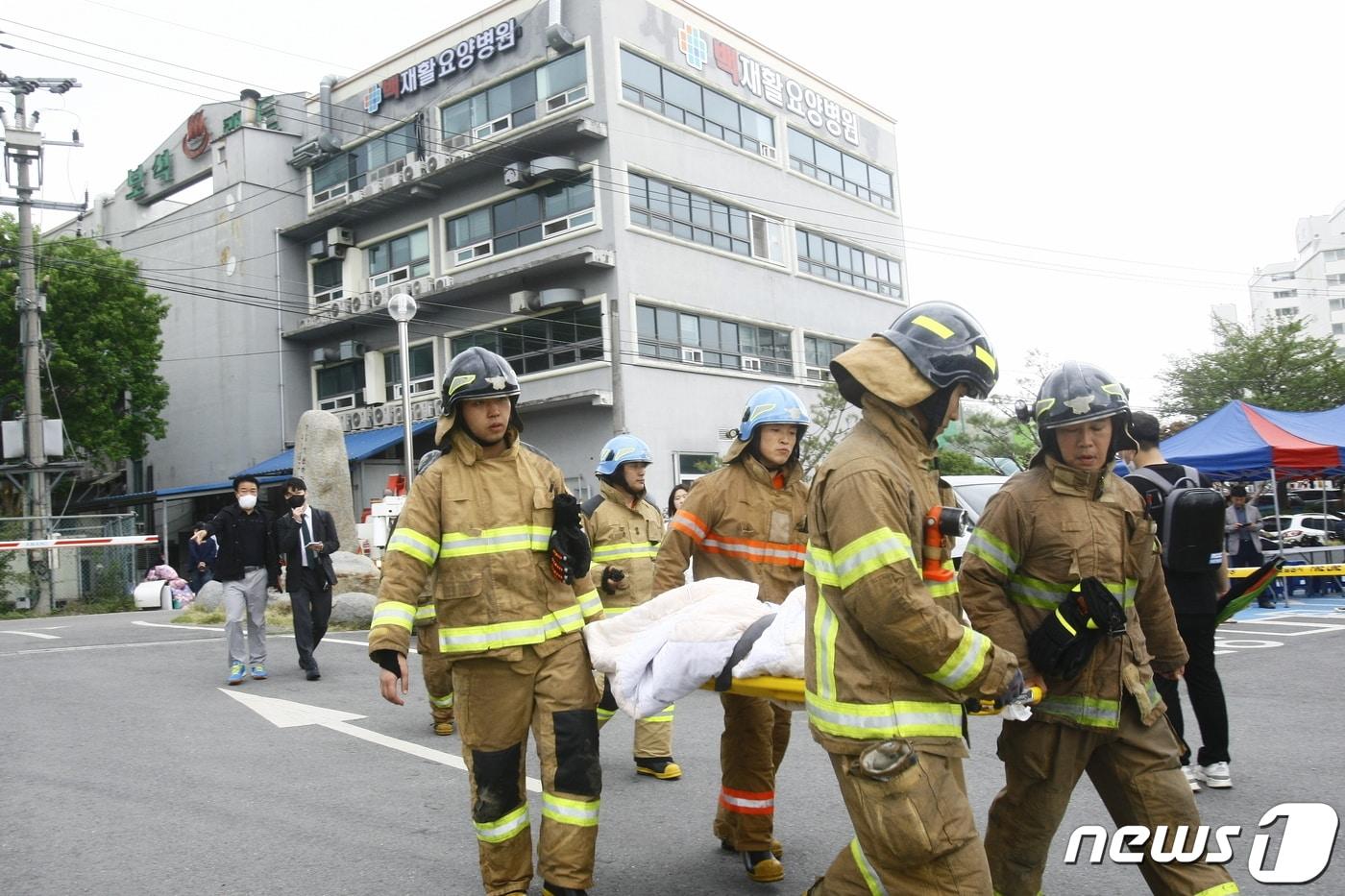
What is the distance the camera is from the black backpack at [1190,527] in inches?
195

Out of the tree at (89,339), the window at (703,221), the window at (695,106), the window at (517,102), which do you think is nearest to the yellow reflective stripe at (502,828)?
the window at (703,221)

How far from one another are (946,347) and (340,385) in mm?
35165

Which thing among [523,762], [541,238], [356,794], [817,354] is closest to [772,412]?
[523,762]

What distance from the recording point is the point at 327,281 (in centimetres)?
3619

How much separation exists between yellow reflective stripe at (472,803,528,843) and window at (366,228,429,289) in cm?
2989

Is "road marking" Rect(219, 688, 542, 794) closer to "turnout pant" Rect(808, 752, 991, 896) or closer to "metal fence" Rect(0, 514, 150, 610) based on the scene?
"turnout pant" Rect(808, 752, 991, 896)

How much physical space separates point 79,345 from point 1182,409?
126ft

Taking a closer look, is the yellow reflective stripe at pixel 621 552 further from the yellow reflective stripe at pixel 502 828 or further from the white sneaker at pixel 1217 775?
the white sneaker at pixel 1217 775

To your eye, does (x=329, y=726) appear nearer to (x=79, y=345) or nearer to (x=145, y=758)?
(x=145, y=758)

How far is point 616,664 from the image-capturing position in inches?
156

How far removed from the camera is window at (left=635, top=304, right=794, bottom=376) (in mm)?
28047

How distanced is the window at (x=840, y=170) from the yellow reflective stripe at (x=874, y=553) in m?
32.2

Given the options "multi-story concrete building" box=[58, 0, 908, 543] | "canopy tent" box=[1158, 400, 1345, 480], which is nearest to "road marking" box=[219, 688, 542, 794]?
"canopy tent" box=[1158, 400, 1345, 480]

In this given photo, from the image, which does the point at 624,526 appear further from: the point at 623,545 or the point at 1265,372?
the point at 1265,372
